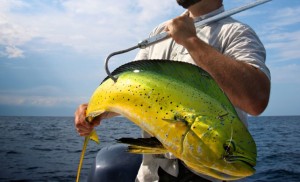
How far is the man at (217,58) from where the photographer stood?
5.61ft

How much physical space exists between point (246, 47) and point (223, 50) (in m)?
0.18

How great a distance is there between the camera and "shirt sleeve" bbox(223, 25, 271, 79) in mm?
2062

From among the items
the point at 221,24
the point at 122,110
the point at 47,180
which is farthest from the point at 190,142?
the point at 47,180

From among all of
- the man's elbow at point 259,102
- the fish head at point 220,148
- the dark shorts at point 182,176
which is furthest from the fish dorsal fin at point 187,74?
the dark shorts at point 182,176

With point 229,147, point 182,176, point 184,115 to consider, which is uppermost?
point 184,115

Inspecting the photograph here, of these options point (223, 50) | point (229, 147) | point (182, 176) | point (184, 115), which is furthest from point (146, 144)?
point (223, 50)

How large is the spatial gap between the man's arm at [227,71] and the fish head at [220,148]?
620mm

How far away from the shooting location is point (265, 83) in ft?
6.33

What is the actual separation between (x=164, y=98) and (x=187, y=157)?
0.79 feet

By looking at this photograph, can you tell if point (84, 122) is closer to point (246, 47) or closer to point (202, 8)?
point (246, 47)

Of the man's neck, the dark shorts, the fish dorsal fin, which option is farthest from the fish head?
the man's neck

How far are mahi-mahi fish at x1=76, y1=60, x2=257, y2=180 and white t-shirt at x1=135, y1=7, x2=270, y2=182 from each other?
87 centimetres

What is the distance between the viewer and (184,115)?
1.18 m

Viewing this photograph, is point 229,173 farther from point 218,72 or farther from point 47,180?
point 47,180
